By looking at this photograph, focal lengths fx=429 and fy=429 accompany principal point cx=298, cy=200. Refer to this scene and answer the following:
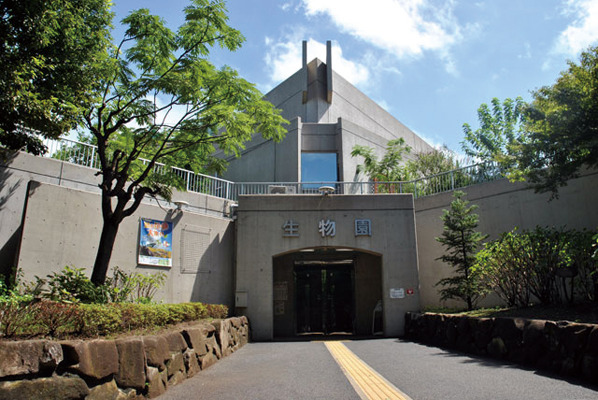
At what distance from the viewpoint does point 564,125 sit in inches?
385

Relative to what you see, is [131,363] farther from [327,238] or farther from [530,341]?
[327,238]

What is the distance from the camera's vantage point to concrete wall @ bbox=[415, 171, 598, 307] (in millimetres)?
12266

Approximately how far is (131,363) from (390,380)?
3.38m

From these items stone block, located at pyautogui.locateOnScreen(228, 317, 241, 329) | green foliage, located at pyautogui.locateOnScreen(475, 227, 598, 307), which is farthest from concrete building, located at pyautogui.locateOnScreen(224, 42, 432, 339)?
green foliage, located at pyautogui.locateOnScreen(475, 227, 598, 307)

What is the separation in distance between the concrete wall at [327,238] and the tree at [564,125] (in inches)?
197

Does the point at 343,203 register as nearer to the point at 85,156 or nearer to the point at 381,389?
the point at 85,156

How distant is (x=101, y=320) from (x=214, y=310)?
5734 millimetres

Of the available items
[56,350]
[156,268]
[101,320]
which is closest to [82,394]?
[56,350]

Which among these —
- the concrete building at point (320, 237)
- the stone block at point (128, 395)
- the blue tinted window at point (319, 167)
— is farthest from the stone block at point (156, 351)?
the blue tinted window at point (319, 167)

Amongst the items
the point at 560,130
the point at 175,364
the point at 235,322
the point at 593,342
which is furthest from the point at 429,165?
the point at 175,364

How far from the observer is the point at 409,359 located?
26.8ft

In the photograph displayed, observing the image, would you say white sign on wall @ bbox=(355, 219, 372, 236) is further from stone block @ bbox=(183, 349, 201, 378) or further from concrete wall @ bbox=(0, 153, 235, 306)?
stone block @ bbox=(183, 349, 201, 378)

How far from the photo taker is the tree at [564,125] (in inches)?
370

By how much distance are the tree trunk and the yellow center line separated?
4516mm
